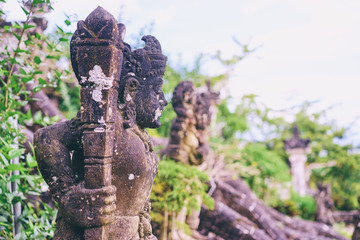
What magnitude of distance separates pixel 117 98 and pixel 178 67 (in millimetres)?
10656

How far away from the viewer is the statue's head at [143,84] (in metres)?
2.32

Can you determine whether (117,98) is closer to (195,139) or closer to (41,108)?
(195,139)

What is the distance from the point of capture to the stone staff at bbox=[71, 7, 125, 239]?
201cm

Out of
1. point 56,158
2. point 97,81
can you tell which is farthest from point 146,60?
point 56,158

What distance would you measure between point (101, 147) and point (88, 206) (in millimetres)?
368

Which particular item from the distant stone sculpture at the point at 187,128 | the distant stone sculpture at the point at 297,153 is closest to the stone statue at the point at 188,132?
the distant stone sculpture at the point at 187,128

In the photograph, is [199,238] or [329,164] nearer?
[199,238]

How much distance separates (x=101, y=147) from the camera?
2.01 meters

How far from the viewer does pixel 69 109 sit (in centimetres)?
727

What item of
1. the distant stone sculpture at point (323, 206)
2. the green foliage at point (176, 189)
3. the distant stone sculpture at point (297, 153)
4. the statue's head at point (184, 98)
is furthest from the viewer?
the distant stone sculpture at point (297, 153)

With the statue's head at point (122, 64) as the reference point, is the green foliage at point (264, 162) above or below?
below

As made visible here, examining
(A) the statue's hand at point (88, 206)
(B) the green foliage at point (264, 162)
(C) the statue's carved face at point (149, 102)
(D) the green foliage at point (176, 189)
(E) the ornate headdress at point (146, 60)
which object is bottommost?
(B) the green foliage at point (264, 162)

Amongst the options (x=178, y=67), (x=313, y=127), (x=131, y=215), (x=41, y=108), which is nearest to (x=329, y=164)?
(x=313, y=127)

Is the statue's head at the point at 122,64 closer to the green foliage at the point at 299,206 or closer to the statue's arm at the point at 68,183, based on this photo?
the statue's arm at the point at 68,183
